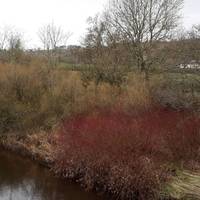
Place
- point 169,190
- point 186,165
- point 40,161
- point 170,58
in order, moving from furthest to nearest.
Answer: point 170,58 < point 40,161 < point 186,165 < point 169,190

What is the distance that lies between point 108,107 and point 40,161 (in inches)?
167

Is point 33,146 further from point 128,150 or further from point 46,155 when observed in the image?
point 128,150

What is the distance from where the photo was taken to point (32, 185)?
1442cm

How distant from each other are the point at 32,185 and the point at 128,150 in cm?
438

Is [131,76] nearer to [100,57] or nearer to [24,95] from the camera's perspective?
[100,57]

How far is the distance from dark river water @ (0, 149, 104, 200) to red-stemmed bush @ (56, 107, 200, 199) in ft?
1.62

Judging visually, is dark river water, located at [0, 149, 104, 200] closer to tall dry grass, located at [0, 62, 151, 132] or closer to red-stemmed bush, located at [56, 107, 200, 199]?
red-stemmed bush, located at [56, 107, 200, 199]

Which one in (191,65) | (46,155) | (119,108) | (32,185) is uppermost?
(191,65)

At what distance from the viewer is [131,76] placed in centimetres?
2053

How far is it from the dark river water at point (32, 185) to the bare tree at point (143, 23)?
9.36 m

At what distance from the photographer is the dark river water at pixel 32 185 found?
13134 millimetres

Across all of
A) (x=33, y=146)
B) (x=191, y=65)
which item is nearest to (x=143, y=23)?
(x=191, y=65)

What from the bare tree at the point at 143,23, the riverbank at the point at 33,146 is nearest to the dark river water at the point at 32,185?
the riverbank at the point at 33,146

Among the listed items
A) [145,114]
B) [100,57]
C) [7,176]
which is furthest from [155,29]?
[7,176]
